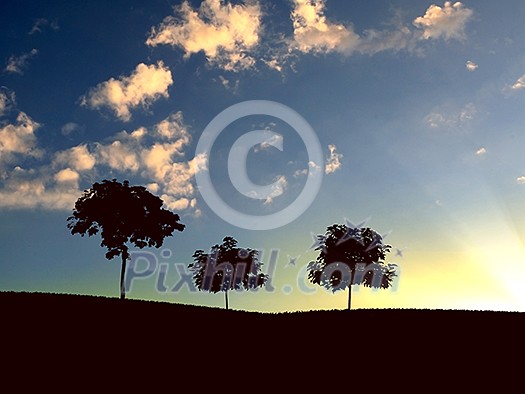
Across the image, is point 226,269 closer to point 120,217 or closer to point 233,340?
point 120,217

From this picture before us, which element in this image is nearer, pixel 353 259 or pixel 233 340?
pixel 233 340

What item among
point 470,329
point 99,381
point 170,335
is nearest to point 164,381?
point 99,381

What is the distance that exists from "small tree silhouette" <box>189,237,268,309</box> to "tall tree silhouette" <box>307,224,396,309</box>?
48.7 ft

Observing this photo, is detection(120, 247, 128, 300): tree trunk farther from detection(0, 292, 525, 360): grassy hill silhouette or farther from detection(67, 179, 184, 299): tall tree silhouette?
detection(0, 292, 525, 360): grassy hill silhouette

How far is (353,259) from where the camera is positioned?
198ft

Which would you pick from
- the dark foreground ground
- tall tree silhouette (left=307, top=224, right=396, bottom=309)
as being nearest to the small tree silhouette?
tall tree silhouette (left=307, top=224, right=396, bottom=309)

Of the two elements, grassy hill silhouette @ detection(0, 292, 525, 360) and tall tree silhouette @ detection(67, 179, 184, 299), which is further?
tall tree silhouette @ detection(67, 179, 184, 299)

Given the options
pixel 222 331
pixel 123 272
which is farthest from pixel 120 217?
pixel 222 331

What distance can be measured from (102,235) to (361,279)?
30019mm

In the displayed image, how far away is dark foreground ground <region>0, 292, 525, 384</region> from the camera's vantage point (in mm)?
22000

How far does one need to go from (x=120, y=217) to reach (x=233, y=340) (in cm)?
2938

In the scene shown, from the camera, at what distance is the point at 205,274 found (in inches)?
2899

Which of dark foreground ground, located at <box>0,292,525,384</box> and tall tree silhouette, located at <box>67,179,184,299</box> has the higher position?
tall tree silhouette, located at <box>67,179,184,299</box>

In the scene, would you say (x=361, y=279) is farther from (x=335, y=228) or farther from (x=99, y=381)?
(x=99, y=381)
